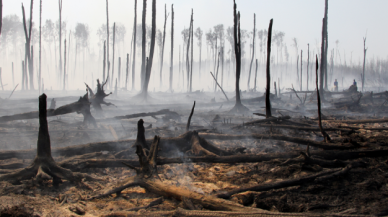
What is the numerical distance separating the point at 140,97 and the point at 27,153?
41.4 feet

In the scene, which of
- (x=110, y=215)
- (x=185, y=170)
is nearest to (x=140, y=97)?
(x=185, y=170)

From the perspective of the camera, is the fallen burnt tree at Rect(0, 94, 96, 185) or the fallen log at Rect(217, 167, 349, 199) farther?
the fallen burnt tree at Rect(0, 94, 96, 185)

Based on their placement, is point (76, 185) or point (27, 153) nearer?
point (76, 185)

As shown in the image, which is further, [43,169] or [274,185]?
[43,169]

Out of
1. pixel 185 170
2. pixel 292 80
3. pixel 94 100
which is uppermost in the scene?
pixel 292 80

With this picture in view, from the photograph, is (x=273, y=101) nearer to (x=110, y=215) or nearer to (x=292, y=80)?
(x=110, y=215)

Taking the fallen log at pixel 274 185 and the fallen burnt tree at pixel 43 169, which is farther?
the fallen burnt tree at pixel 43 169

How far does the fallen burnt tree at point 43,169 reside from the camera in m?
2.71

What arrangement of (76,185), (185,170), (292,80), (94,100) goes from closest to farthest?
1. (76,185)
2. (185,170)
3. (94,100)
4. (292,80)

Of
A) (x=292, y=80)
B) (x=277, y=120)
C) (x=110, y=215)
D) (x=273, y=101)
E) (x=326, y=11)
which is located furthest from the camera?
(x=292, y=80)

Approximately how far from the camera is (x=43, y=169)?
9.09ft

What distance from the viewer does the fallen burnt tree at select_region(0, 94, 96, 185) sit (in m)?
→ 2.71

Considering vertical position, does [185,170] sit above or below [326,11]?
below

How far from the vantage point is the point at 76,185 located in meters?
2.79
